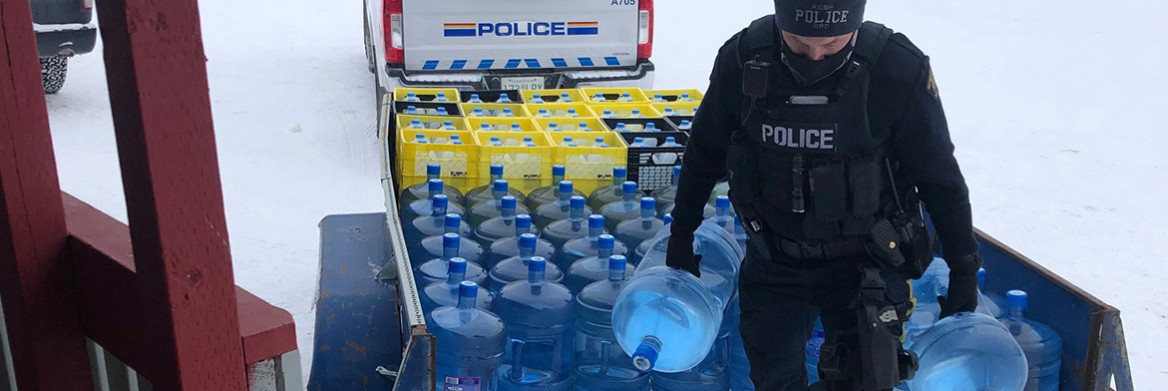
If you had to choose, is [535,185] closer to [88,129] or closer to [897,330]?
[897,330]

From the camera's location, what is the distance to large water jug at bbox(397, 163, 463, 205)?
Result: 493cm

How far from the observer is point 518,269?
13.5 ft

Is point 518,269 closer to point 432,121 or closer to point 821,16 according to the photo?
point 821,16

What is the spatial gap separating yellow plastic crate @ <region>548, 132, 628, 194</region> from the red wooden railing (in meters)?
3.03

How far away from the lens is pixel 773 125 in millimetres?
3336

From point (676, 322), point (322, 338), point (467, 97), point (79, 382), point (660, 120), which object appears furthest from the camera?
point (467, 97)

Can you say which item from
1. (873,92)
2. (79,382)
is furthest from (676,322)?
(79,382)

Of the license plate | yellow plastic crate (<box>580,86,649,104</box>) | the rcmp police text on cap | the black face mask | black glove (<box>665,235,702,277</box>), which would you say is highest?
the rcmp police text on cap

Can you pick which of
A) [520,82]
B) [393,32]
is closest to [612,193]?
[520,82]

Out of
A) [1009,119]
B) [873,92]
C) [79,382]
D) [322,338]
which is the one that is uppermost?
[873,92]

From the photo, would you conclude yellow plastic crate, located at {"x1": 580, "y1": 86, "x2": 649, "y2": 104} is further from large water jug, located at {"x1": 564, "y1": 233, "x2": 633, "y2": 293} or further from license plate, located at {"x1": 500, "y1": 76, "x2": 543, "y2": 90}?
large water jug, located at {"x1": 564, "y1": 233, "x2": 633, "y2": 293}

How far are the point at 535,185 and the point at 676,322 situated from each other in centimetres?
156

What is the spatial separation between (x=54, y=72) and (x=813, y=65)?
356 inches

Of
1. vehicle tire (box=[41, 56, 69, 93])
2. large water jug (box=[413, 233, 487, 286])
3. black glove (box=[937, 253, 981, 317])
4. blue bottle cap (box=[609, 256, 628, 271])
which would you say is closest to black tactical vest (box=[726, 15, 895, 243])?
black glove (box=[937, 253, 981, 317])
